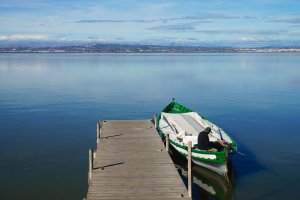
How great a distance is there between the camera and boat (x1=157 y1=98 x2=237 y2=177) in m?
20.7

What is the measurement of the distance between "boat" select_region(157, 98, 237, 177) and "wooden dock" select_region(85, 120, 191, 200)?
4.59 ft

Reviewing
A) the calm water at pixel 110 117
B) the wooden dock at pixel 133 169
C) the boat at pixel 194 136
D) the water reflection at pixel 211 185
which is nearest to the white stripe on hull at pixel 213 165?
the boat at pixel 194 136

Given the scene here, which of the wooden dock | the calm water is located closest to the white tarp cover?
the wooden dock

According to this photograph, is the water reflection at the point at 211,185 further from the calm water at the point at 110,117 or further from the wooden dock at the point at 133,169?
the wooden dock at the point at 133,169

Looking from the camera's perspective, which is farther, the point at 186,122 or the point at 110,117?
the point at 110,117

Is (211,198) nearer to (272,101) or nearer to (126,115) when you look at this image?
(126,115)

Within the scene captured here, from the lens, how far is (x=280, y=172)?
74.0 feet

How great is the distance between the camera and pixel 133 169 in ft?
59.5

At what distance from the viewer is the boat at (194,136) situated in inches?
816

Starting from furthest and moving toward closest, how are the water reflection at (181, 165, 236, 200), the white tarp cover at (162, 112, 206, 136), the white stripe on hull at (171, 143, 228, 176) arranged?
the white tarp cover at (162, 112, 206, 136) < the white stripe on hull at (171, 143, 228, 176) < the water reflection at (181, 165, 236, 200)

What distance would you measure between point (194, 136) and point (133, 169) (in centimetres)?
715

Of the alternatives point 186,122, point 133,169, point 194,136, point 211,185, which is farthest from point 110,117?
point 133,169

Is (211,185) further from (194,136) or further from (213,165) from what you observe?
(194,136)

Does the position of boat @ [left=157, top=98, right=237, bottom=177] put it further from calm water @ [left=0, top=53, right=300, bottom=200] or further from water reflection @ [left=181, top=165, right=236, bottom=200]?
calm water @ [left=0, top=53, right=300, bottom=200]
